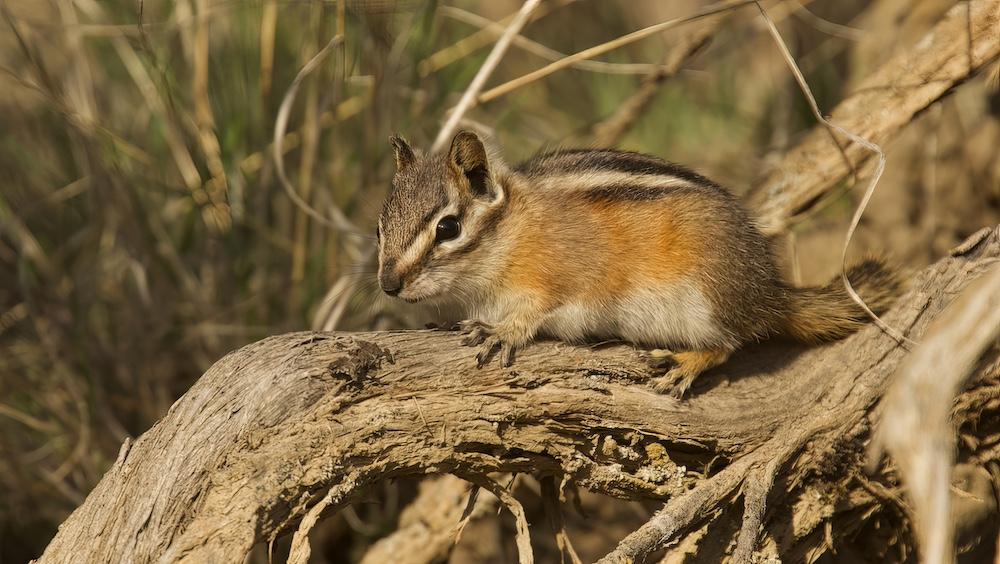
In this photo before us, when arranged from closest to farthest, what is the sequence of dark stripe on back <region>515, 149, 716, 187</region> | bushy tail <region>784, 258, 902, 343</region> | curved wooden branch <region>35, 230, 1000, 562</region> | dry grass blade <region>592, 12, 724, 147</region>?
1. curved wooden branch <region>35, 230, 1000, 562</region>
2. bushy tail <region>784, 258, 902, 343</region>
3. dark stripe on back <region>515, 149, 716, 187</region>
4. dry grass blade <region>592, 12, 724, 147</region>

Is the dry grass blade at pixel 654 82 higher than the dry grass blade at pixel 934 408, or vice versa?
the dry grass blade at pixel 654 82

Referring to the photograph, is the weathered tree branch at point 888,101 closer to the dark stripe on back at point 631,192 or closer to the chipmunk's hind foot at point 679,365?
the dark stripe on back at point 631,192

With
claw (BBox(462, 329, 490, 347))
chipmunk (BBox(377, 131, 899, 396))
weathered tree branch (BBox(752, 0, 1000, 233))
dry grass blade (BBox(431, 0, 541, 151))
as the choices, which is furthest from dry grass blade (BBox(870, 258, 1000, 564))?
dry grass blade (BBox(431, 0, 541, 151))

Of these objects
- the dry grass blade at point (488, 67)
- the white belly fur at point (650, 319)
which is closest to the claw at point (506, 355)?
the white belly fur at point (650, 319)

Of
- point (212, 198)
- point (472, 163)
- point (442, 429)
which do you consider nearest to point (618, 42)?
point (472, 163)

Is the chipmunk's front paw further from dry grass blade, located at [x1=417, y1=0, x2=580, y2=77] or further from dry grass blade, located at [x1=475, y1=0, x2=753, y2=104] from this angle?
dry grass blade, located at [x1=417, y1=0, x2=580, y2=77]

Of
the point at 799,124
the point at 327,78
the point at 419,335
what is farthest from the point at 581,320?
the point at 799,124

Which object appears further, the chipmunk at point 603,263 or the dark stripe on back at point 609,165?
the dark stripe on back at point 609,165

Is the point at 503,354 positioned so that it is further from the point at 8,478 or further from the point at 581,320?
the point at 8,478
